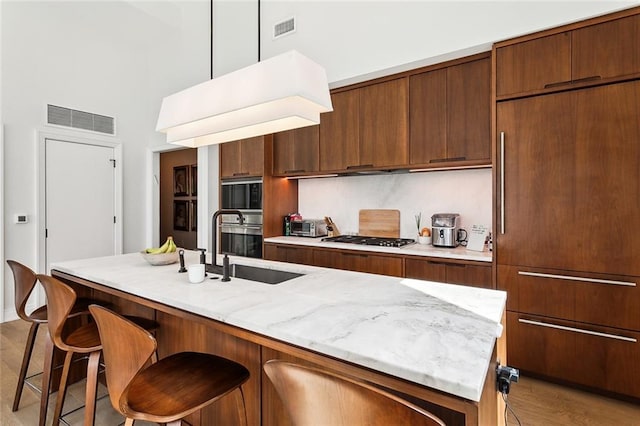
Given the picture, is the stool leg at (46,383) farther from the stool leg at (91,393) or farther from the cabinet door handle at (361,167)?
the cabinet door handle at (361,167)

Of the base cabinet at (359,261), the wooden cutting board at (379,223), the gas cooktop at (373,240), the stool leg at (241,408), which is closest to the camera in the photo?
the stool leg at (241,408)

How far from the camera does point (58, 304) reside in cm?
161

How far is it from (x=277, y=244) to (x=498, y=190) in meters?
2.20

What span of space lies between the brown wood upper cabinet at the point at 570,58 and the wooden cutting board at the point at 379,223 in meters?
1.55

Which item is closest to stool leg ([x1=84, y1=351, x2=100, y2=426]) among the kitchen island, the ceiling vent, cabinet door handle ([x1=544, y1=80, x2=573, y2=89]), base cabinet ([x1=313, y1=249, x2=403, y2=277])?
the kitchen island

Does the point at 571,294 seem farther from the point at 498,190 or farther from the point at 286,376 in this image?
the point at 286,376

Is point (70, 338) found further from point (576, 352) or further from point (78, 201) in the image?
point (78, 201)

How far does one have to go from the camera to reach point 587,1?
223 centimetres

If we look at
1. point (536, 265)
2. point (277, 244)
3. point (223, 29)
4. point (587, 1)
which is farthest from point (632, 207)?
point (223, 29)

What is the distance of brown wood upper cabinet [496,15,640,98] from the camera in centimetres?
212

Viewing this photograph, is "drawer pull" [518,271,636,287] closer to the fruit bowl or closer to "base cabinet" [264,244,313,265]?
"base cabinet" [264,244,313,265]

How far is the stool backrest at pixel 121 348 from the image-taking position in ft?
3.49

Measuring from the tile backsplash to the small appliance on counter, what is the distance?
0.65 ft

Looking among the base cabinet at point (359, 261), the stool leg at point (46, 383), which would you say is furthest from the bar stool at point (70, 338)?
the base cabinet at point (359, 261)
